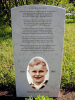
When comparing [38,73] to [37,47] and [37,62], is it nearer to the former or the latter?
[37,62]

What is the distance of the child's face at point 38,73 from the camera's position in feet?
6.04

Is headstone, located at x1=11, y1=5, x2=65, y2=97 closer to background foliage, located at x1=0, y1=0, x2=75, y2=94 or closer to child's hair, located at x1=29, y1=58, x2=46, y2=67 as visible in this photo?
child's hair, located at x1=29, y1=58, x2=46, y2=67

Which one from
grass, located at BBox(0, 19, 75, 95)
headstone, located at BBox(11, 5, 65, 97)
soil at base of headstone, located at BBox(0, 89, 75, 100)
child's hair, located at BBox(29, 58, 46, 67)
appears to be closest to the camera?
headstone, located at BBox(11, 5, 65, 97)

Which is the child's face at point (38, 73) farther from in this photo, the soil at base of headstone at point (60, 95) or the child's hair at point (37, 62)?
the soil at base of headstone at point (60, 95)

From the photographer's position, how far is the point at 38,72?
1.85m

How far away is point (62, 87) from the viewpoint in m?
2.15

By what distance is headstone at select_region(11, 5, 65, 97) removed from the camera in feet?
5.19

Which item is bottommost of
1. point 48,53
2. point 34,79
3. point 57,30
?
point 34,79

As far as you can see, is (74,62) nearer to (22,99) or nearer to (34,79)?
(34,79)

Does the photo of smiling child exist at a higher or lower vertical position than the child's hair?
lower

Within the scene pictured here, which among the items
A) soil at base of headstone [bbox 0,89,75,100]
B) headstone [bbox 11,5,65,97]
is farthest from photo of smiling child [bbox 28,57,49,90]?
soil at base of headstone [bbox 0,89,75,100]

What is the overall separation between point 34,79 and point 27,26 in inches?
31.6

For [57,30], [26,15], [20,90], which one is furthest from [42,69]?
Result: [26,15]

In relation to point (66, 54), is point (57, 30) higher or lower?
higher
